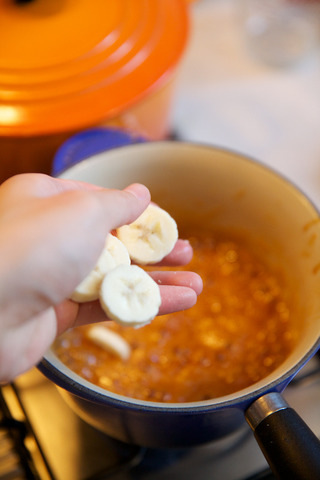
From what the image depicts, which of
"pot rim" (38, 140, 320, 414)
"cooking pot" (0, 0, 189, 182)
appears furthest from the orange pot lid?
"pot rim" (38, 140, 320, 414)

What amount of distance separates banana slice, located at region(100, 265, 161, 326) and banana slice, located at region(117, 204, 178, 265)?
5 cm

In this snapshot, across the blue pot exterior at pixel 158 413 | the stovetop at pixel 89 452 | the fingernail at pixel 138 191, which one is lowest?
the stovetop at pixel 89 452

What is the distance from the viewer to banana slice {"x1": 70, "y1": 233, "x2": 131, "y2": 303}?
47 centimetres

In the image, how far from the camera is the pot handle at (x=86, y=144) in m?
0.66

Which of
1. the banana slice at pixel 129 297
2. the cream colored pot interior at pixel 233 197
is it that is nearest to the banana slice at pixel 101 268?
the banana slice at pixel 129 297

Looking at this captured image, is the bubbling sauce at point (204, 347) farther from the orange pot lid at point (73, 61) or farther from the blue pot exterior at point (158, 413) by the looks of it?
the orange pot lid at point (73, 61)

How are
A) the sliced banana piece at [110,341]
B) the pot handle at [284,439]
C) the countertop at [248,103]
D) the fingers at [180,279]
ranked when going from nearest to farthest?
the pot handle at [284,439]
the fingers at [180,279]
the sliced banana piece at [110,341]
the countertop at [248,103]

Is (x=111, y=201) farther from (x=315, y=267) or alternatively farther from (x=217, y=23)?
(x=217, y=23)

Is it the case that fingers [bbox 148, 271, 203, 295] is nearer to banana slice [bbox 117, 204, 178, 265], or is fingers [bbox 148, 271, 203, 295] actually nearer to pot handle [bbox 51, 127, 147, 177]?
banana slice [bbox 117, 204, 178, 265]

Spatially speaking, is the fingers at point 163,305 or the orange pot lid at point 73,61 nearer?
the fingers at point 163,305

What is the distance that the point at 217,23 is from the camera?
1.12 meters

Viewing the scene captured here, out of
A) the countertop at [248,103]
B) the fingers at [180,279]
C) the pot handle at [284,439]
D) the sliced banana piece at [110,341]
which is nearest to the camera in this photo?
the pot handle at [284,439]

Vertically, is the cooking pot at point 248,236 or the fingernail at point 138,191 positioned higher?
the fingernail at point 138,191

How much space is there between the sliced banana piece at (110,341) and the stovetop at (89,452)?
0.29ft
